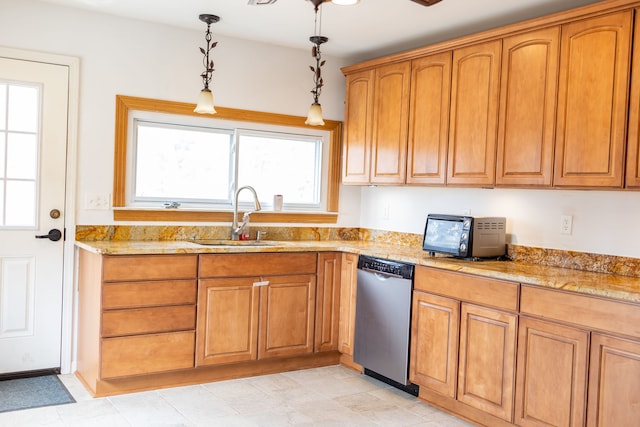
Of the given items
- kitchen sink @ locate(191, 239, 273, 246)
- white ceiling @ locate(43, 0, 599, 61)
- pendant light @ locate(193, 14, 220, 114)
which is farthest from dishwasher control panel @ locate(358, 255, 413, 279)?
white ceiling @ locate(43, 0, 599, 61)

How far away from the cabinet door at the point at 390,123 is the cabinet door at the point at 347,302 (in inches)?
25.7

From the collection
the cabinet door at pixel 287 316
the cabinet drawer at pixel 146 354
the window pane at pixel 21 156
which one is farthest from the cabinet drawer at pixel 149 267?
the window pane at pixel 21 156

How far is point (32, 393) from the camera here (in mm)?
3361

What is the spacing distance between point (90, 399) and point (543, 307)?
2.55 m

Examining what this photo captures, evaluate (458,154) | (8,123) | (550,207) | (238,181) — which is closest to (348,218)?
(238,181)

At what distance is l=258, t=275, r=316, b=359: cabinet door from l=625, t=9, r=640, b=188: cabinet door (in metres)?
2.11

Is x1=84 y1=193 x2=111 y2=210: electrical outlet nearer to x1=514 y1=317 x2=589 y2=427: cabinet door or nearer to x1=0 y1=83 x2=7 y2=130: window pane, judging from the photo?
x1=0 y1=83 x2=7 y2=130: window pane

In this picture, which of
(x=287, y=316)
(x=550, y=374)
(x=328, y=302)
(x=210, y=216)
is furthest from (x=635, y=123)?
(x=210, y=216)

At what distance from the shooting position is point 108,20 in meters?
3.77

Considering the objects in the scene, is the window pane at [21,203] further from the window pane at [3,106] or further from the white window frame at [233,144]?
the white window frame at [233,144]

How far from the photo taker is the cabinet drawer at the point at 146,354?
332cm

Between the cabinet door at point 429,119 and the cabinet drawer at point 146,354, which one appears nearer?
the cabinet drawer at point 146,354

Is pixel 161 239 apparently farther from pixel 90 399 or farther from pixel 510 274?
pixel 510 274

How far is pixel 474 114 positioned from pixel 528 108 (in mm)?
382
